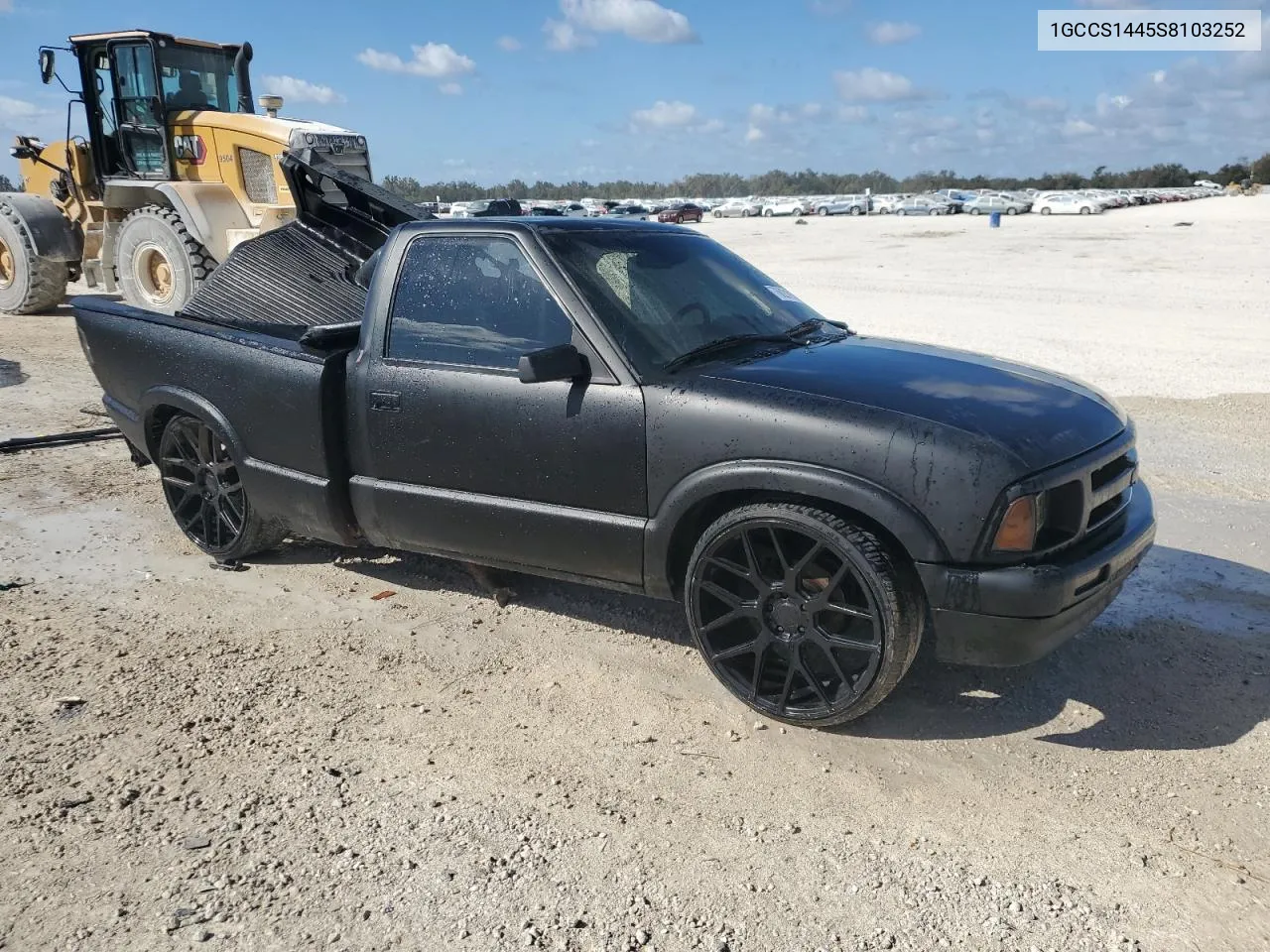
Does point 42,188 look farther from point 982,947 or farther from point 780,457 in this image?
point 982,947

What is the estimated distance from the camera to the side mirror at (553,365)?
3.68m

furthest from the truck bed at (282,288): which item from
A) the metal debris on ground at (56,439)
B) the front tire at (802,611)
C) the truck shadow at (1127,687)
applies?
the truck shadow at (1127,687)

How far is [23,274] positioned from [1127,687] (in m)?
14.9

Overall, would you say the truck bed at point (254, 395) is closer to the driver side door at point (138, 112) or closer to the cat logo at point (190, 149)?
the cat logo at point (190, 149)

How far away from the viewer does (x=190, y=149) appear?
1255cm

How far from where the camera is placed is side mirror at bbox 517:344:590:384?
368cm

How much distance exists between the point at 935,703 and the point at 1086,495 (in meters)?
0.97

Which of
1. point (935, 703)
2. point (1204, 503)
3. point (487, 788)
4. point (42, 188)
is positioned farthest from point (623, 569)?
point (42, 188)

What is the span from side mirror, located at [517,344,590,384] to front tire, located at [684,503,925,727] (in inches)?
31.3

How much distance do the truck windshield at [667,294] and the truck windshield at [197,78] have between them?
10.6 m

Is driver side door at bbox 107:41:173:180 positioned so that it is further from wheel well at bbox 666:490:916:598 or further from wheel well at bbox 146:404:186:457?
wheel well at bbox 666:490:916:598

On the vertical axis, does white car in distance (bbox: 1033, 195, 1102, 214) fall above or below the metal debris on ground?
above

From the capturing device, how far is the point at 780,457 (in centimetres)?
341

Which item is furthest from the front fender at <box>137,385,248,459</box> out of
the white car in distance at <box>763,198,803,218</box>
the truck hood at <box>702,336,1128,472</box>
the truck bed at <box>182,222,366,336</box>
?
the white car in distance at <box>763,198,803,218</box>
